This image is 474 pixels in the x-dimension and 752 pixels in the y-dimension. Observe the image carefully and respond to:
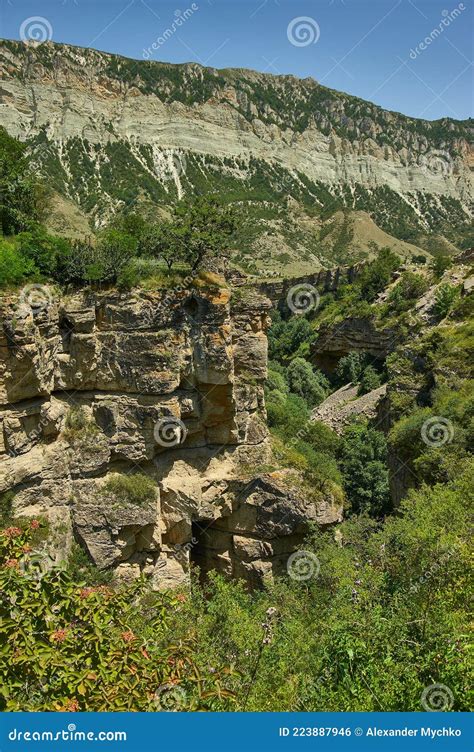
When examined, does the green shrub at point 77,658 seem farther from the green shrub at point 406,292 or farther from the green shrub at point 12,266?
the green shrub at point 406,292

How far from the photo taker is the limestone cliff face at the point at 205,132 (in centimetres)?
9888

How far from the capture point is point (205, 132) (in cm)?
12850

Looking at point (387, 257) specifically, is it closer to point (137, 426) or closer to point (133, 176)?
point (137, 426)

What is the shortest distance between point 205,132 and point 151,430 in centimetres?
12349

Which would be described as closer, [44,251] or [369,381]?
[44,251]

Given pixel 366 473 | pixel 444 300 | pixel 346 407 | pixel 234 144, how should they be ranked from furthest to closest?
pixel 234 144 < pixel 346 407 < pixel 444 300 < pixel 366 473

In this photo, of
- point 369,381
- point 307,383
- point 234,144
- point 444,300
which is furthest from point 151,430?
point 234,144

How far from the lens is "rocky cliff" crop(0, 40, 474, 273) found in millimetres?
98375

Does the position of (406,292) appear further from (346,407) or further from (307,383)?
(346,407)

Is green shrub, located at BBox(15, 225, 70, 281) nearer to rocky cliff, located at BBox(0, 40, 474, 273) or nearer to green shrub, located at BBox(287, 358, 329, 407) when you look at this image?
green shrub, located at BBox(287, 358, 329, 407)

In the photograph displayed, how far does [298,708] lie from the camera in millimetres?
8391

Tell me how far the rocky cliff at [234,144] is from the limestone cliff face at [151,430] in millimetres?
60047

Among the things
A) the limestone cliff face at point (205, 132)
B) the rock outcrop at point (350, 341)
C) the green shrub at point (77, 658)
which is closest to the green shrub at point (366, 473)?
the rock outcrop at point (350, 341)

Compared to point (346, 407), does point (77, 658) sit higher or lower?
higher
